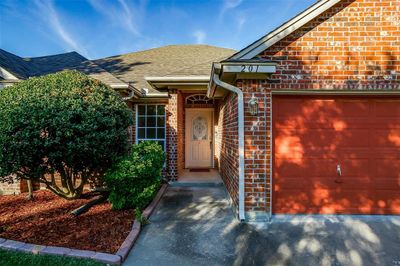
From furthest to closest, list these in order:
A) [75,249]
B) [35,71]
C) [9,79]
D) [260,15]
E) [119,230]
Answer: [260,15]
[35,71]
[9,79]
[119,230]
[75,249]

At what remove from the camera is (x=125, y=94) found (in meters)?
6.94

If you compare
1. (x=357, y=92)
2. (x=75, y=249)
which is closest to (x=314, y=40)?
(x=357, y=92)

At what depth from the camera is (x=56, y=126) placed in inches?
163

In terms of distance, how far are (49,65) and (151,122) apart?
210 inches

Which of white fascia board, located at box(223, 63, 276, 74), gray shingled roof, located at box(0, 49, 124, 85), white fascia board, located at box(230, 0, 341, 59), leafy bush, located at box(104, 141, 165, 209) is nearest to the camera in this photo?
white fascia board, located at box(223, 63, 276, 74)

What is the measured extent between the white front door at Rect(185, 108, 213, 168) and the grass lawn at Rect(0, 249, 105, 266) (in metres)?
6.73

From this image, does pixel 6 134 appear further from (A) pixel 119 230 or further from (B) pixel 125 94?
(B) pixel 125 94

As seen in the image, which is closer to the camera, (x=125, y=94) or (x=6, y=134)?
(x=6, y=134)

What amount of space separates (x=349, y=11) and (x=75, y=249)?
20.0 ft

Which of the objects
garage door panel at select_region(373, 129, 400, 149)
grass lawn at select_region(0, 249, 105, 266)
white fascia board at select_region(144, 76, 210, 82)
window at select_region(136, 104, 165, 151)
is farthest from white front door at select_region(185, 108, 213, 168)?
grass lawn at select_region(0, 249, 105, 266)

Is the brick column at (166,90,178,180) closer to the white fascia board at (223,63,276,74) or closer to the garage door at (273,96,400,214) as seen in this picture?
the white fascia board at (223,63,276,74)

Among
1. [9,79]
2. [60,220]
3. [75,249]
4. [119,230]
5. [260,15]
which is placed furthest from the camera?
[260,15]

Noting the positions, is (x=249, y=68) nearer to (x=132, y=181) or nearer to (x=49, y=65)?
(x=132, y=181)

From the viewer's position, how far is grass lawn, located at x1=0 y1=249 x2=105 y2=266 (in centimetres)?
288
